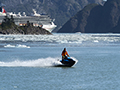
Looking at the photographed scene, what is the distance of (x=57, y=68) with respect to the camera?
3173 cm

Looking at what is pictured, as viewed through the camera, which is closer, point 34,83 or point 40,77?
point 34,83

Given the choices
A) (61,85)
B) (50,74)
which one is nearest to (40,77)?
(50,74)

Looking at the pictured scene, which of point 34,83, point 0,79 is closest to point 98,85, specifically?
point 34,83

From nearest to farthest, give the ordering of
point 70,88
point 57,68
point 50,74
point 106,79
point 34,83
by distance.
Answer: point 70,88
point 34,83
point 106,79
point 50,74
point 57,68

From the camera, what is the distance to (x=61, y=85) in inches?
918

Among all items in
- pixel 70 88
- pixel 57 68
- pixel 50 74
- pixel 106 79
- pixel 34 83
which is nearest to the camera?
pixel 70 88

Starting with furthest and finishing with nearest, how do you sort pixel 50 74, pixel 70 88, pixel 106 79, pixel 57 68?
pixel 57 68
pixel 50 74
pixel 106 79
pixel 70 88

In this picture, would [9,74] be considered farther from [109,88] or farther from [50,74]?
[109,88]

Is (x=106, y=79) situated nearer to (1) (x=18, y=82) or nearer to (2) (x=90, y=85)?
(2) (x=90, y=85)

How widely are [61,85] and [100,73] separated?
5980 millimetres

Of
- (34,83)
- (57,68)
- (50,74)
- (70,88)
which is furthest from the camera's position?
(57,68)

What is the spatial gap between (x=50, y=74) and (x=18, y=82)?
4.21 m

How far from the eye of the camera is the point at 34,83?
78.6ft

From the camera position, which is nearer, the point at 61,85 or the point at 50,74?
the point at 61,85
